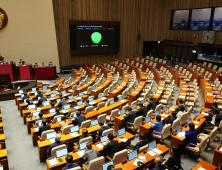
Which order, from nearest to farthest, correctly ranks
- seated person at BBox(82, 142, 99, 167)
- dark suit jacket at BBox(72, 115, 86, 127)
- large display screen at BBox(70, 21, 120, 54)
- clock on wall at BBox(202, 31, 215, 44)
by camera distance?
seated person at BBox(82, 142, 99, 167) < dark suit jacket at BBox(72, 115, 86, 127) < clock on wall at BBox(202, 31, 215, 44) < large display screen at BBox(70, 21, 120, 54)

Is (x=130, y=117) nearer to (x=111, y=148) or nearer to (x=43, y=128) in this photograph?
(x=111, y=148)

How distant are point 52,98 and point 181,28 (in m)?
18.4

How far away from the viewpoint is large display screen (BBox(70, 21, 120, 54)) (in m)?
20.7

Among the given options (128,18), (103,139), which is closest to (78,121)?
(103,139)

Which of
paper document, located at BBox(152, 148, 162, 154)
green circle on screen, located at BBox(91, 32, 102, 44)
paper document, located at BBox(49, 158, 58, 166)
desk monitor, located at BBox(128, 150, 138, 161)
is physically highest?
green circle on screen, located at BBox(91, 32, 102, 44)

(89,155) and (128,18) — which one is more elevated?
(128,18)

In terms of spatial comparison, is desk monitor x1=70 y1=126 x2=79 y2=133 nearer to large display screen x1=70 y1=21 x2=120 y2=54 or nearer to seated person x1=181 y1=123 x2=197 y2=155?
seated person x1=181 y1=123 x2=197 y2=155

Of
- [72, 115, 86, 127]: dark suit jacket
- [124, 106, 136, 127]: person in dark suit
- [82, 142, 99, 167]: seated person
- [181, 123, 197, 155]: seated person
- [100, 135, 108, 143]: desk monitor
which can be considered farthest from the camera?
[124, 106, 136, 127]: person in dark suit

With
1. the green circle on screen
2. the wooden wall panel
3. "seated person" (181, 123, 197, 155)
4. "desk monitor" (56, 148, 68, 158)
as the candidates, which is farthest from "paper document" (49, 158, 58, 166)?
the green circle on screen

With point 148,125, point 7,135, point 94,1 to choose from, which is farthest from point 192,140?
point 94,1

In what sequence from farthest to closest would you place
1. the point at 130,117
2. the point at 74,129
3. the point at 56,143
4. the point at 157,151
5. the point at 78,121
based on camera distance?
the point at 130,117 < the point at 78,121 < the point at 74,129 < the point at 56,143 < the point at 157,151

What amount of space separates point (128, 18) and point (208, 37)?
8.91 meters

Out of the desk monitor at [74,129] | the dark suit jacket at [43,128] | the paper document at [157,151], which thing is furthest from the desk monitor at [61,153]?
the paper document at [157,151]

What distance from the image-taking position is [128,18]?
23.7 m
